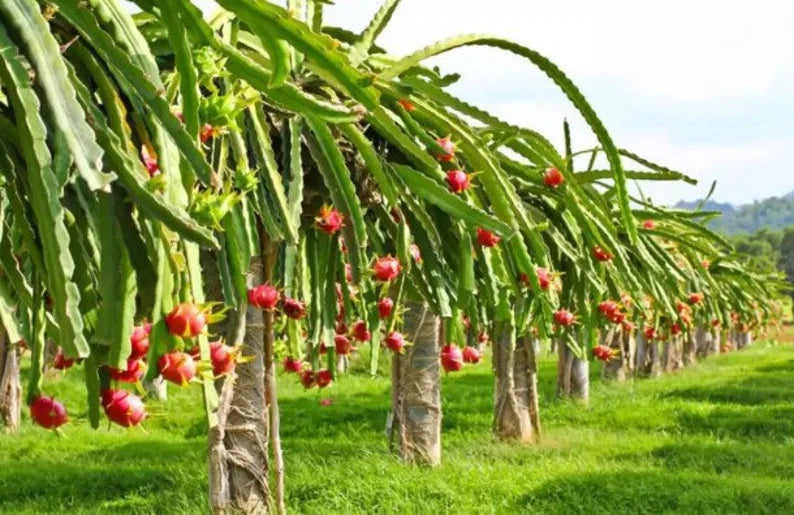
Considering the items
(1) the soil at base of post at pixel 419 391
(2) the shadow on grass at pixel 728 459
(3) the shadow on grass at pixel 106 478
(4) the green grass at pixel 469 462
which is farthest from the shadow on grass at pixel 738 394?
(3) the shadow on grass at pixel 106 478

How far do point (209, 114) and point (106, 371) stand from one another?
0.56m

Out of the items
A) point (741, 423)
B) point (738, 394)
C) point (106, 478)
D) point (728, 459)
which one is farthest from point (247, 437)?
point (738, 394)

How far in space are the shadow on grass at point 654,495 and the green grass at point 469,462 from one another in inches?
0.6

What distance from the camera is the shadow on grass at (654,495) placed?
288 inches

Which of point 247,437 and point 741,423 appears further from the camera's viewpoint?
point 741,423

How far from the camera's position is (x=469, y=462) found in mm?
8531

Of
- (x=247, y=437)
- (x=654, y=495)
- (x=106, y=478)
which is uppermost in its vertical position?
(x=247, y=437)

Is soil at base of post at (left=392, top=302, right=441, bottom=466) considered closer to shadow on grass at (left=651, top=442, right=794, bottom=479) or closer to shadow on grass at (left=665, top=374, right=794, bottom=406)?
shadow on grass at (left=651, top=442, right=794, bottom=479)

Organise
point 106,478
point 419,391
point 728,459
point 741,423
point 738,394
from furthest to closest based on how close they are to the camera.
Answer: point 738,394, point 741,423, point 728,459, point 106,478, point 419,391

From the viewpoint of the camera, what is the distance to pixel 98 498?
812cm

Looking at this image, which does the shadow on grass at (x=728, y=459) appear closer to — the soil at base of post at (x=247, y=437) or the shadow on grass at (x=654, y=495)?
the shadow on grass at (x=654, y=495)

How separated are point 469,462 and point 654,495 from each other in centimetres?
169

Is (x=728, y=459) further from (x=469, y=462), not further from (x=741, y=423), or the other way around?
(x=469, y=462)

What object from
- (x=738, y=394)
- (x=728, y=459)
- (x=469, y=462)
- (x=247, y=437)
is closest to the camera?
(x=247, y=437)
